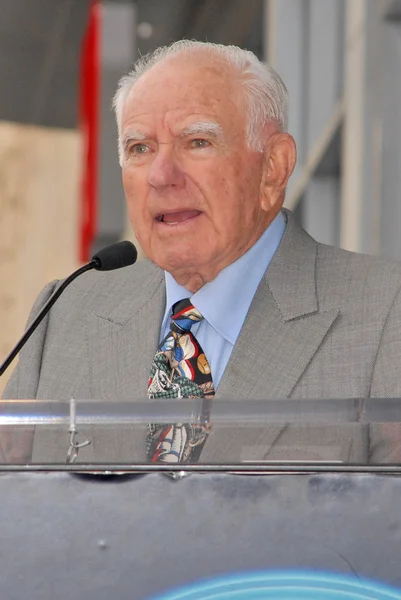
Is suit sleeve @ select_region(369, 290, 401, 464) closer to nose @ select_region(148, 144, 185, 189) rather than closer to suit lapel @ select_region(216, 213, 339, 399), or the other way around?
suit lapel @ select_region(216, 213, 339, 399)

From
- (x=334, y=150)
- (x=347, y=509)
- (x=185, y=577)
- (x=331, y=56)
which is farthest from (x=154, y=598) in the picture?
(x=331, y=56)

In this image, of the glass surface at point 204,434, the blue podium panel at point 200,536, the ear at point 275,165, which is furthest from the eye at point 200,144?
the blue podium panel at point 200,536

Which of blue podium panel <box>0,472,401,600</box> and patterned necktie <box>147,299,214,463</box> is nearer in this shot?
blue podium panel <box>0,472,401,600</box>

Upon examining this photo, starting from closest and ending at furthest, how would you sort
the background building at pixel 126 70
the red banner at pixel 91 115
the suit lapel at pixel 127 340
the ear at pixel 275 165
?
the suit lapel at pixel 127 340 < the ear at pixel 275 165 < the background building at pixel 126 70 < the red banner at pixel 91 115

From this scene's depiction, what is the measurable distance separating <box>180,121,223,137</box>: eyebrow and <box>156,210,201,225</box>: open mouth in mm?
104

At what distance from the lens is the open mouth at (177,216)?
164 cm

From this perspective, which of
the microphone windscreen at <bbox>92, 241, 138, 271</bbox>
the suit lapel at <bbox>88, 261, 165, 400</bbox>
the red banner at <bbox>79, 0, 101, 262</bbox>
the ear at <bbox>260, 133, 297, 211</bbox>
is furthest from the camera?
the red banner at <bbox>79, 0, 101, 262</bbox>

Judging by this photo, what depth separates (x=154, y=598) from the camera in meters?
→ 0.84

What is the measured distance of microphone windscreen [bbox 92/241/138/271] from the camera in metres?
1.45

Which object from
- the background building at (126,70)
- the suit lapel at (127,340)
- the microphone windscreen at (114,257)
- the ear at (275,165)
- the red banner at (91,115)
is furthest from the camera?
the red banner at (91,115)

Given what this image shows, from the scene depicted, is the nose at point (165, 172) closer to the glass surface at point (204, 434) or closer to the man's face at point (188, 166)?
the man's face at point (188, 166)

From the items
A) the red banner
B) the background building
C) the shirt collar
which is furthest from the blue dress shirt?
the red banner

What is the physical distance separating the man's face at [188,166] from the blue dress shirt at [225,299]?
0.07 ft

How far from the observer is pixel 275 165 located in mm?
1753
